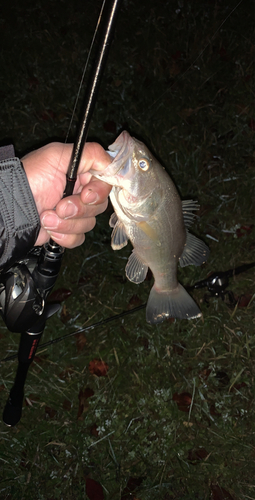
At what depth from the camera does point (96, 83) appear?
147 cm

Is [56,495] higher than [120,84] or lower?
lower

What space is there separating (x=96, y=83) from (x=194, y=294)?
265cm

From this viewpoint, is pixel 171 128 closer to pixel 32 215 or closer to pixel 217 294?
pixel 217 294

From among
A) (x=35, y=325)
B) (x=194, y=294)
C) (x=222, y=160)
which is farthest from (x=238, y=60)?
(x=35, y=325)

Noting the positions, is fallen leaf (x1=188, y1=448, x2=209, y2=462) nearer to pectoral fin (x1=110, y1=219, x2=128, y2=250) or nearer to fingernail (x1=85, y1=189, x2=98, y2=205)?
pectoral fin (x1=110, y1=219, x2=128, y2=250)

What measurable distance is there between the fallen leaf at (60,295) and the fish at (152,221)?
4.89 feet

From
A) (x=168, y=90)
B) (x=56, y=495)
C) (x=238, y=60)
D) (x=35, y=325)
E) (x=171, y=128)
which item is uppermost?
(x=238, y=60)

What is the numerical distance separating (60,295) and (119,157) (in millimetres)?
2285

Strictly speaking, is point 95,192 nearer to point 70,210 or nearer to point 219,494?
point 70,210

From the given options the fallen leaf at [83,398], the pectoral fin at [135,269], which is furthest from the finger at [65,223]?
the fallen leaf at [83,398]

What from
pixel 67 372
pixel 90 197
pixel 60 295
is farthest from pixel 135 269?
pixel 67 372

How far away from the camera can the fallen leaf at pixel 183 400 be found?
3502 millimetres

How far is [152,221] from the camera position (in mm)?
2156

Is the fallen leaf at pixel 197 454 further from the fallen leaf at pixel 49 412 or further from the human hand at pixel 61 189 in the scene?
the human hand at pixel 61 189
